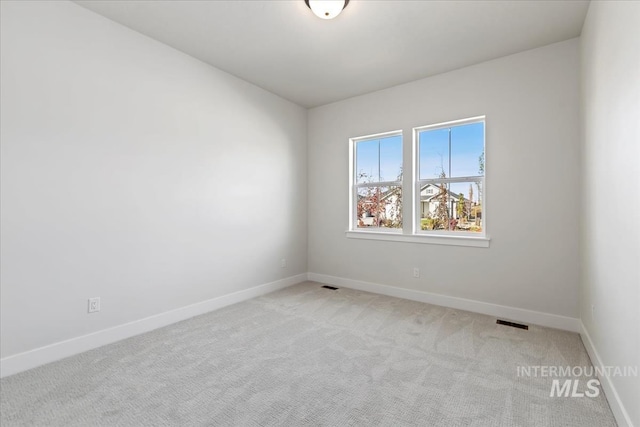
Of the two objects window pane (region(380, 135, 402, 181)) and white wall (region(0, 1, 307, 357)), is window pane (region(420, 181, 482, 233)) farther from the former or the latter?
white wall (region(0, 1, 307, 357))

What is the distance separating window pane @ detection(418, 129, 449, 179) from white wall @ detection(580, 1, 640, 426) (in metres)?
1.38

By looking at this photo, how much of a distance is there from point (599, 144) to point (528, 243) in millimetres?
1259

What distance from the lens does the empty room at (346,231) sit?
1.80 meters

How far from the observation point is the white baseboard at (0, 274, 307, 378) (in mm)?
2139

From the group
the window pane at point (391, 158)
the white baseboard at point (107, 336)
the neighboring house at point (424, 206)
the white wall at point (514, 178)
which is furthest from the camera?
the window pane at point (391, 158)

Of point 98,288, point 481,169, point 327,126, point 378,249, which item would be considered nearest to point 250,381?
point 98,288

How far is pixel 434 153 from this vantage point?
12.5ft

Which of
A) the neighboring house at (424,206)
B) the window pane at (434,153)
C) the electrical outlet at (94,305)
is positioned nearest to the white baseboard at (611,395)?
the neighboring house at (424,206)

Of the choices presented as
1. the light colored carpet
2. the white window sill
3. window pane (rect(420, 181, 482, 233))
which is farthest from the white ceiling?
the light colored carpet

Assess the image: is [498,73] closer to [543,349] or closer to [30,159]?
[543,349]

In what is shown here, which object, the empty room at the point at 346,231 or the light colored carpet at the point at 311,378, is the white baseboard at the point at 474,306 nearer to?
the empty room at the point at 346,231

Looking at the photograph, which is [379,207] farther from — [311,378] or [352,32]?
[311,378]

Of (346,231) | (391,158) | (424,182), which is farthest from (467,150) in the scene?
(346,231)

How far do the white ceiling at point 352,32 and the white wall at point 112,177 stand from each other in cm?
36
